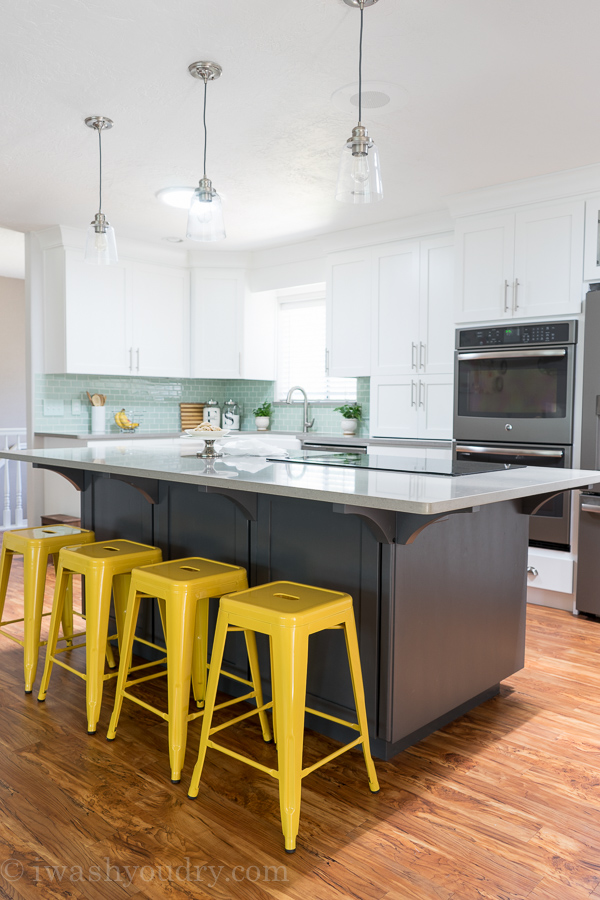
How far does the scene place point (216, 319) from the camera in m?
6.03

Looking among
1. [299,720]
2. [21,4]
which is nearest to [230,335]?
[21,4]

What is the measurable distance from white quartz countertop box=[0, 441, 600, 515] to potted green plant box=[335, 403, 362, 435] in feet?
8.80

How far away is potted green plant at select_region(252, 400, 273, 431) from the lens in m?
6.27

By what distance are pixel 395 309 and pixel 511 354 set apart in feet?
3.80

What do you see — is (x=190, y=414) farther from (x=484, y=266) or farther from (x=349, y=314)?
(x=484, y=266)

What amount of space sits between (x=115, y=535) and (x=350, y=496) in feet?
6.13

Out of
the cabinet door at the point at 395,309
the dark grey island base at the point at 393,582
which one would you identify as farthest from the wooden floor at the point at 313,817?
the cabinet door at the point at 395,309

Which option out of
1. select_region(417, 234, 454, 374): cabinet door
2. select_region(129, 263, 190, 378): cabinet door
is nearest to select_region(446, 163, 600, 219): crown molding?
select_region(417, 234, 454, 374): cabinet door

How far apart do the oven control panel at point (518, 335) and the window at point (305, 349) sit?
1733 mm

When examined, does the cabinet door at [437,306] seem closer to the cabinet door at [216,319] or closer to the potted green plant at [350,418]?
the potted green plant at [350,418]

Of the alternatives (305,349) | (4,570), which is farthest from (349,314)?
(4,570)

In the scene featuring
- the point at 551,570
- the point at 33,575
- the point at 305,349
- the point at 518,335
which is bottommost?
the point at 551,570

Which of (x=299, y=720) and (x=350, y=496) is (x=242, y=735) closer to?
(x=299, y=720)

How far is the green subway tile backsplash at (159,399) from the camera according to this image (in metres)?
5.54
